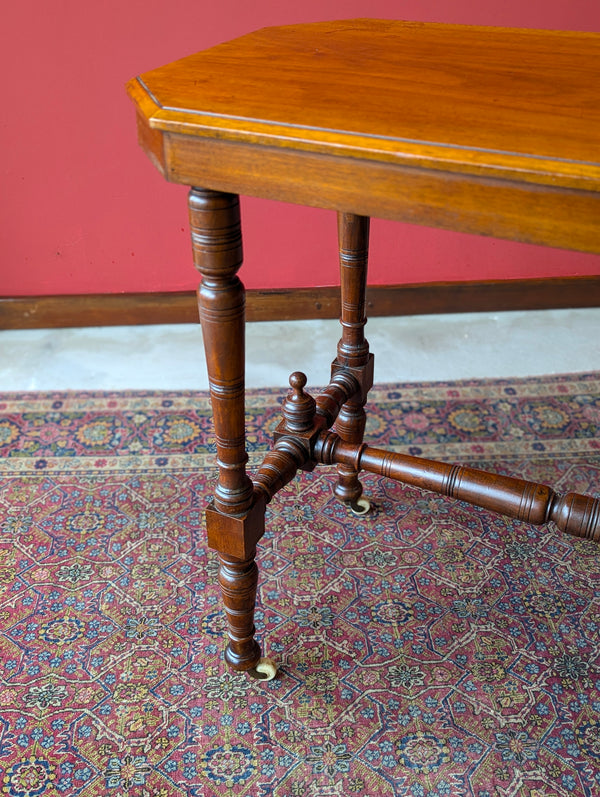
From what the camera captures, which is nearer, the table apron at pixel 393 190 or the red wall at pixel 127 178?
the table apron at pixel 393 190

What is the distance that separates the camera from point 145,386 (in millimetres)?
2771

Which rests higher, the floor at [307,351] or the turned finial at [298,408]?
the turned finial at [298,408]

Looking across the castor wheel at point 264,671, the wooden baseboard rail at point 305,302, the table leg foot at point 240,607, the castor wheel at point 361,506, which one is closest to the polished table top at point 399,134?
the table leg foot at point 240,607

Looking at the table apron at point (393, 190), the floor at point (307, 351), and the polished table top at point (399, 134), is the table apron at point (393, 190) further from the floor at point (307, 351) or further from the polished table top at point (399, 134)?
the floor at point (307, 351)

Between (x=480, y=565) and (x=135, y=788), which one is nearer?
(x=135, y=788)

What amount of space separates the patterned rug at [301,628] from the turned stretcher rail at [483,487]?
1.14 ft

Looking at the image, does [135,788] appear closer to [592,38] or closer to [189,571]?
[189,571]

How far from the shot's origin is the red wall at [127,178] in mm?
2703

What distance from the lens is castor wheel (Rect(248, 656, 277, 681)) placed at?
166 centimetres

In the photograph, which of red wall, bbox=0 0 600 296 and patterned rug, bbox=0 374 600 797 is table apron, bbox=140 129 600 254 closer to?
patterned rug, bbox=0 374 600 797

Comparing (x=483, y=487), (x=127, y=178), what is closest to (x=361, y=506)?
(x=483, y=487)

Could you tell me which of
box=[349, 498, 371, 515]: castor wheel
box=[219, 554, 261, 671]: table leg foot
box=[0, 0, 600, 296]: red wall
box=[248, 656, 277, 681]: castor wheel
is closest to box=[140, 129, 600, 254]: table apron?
box=[219, 554, 261, 671]: table leg foot

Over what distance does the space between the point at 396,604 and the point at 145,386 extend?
1.35 meters

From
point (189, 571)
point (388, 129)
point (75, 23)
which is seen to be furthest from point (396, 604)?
point (75, 23)
